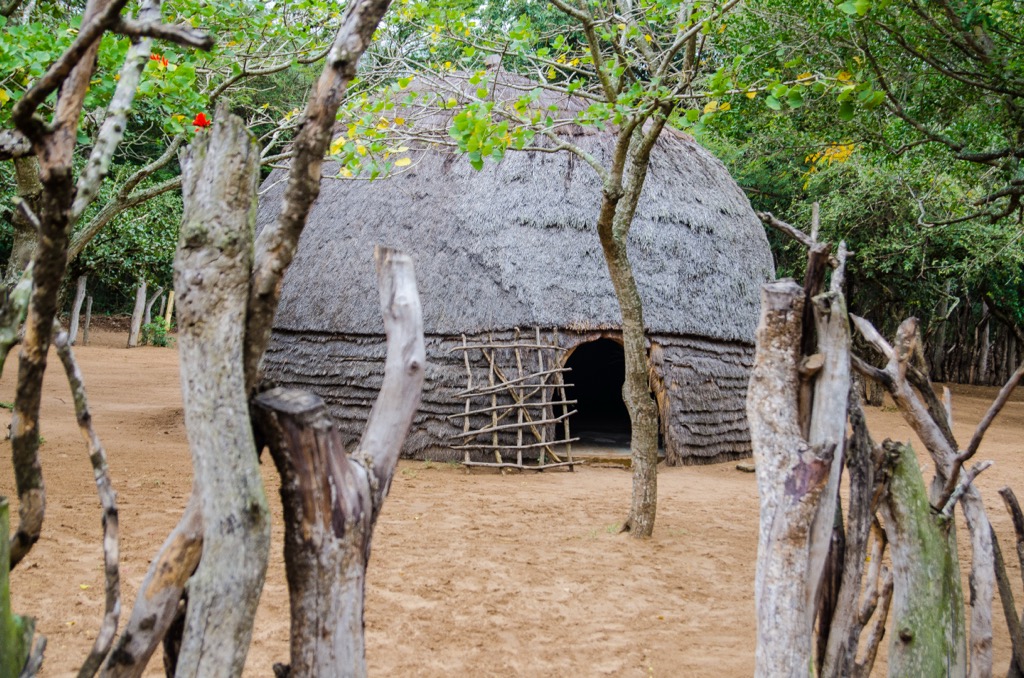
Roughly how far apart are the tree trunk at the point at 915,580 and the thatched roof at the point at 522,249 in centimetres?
728

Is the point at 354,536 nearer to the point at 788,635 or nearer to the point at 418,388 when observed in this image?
the point at 418,388

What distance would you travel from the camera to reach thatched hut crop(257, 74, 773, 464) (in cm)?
1000

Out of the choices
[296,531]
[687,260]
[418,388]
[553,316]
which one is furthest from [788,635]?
[687,260]

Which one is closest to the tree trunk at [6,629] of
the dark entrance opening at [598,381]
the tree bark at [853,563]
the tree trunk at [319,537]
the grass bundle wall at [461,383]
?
the tree trunk at [319,537]

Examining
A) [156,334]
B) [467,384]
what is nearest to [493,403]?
[467,384]

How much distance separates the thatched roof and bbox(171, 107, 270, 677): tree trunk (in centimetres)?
810

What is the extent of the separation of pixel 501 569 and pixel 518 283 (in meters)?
5.00

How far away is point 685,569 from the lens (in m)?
5.75

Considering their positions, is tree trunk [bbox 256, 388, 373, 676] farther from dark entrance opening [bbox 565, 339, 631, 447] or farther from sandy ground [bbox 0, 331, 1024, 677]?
dark entrance opening [bbox 565, 339, 631, 447]

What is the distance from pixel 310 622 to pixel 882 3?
14.9 feet

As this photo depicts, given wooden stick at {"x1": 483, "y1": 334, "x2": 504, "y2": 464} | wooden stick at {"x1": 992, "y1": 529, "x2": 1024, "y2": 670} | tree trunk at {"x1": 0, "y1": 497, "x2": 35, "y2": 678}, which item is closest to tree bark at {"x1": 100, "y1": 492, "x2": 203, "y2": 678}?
tree trunk at {"x1": 0, "y1": 497, "x2": 35, "y2": 678}

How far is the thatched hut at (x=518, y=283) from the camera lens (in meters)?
10.0

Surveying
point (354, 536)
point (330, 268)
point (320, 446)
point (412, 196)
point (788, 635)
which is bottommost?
point (788, 635)

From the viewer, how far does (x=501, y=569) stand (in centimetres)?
559
